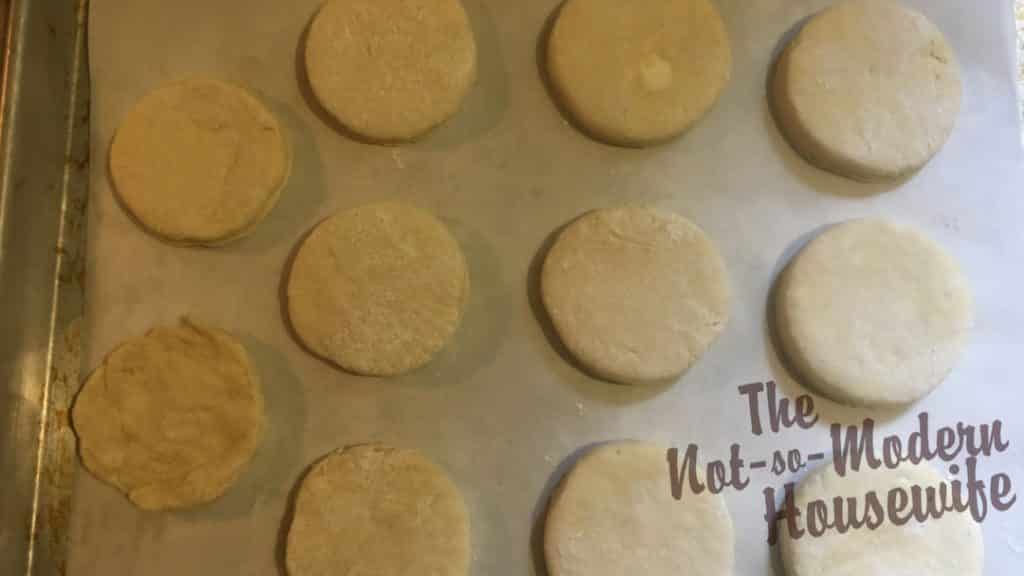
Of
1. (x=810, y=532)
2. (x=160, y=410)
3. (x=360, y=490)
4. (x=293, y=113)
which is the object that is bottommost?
(x=810, y=532)

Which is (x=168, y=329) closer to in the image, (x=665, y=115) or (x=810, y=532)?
(x=665, y=115)

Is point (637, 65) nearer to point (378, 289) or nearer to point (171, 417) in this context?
point (378, 289)

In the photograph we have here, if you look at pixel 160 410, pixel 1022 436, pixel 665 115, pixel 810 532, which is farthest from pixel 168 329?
pixel 1022 436

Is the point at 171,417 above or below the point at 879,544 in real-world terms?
above

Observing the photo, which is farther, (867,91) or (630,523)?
(867,91)

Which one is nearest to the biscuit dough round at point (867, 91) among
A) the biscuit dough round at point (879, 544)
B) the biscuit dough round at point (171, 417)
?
the biscuit dough round at point (879, 544)

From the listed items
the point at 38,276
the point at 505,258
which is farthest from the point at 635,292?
the point at 38,276
